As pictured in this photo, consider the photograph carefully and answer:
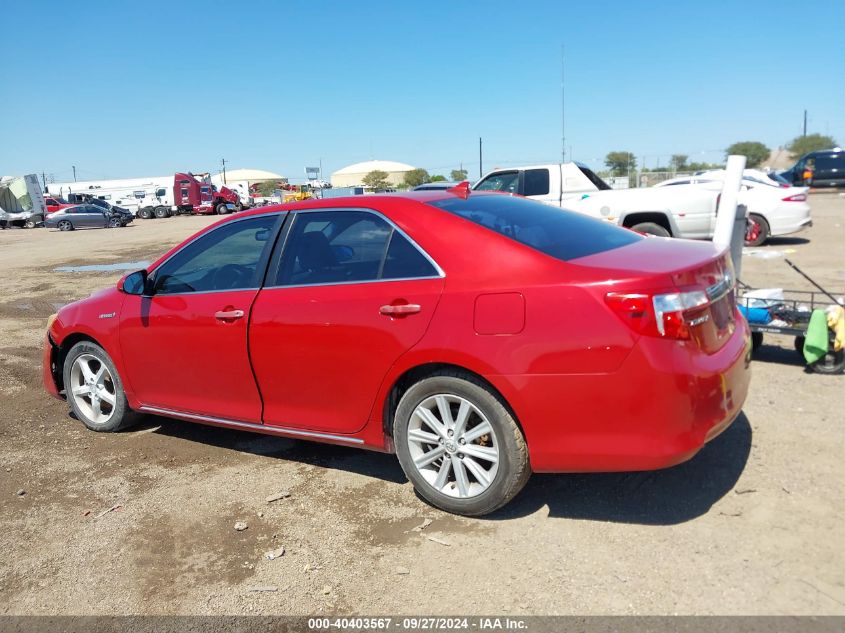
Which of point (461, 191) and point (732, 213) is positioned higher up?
point (461, 191)

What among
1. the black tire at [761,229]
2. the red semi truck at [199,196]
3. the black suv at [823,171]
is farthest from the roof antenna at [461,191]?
the red semi truck at [199,196]

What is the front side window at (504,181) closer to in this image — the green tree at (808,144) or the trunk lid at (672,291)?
the trunk lid at (672,291)

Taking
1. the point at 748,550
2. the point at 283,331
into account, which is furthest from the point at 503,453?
the point at 283,331

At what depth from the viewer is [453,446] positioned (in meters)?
3.54

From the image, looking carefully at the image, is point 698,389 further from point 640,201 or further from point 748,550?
point 640,201

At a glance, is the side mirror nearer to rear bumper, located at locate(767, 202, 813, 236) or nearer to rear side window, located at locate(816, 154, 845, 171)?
rear bumper, located at locate(767, 202, 813, 236)

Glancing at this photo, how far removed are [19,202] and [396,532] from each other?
47.1 m

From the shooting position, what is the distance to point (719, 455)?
4094 mm

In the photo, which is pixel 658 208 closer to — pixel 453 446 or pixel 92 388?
pixel 453 446

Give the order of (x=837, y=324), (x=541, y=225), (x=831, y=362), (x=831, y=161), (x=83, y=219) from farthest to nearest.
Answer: (x=83, y=219) < (x=831, y=161) < (x=831, y=362) < (x=837, y=324) < (x=541, y=225)

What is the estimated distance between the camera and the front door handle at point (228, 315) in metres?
4.14

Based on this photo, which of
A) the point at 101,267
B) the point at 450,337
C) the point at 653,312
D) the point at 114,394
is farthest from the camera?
the point at 101,267

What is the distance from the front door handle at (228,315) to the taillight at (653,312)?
2.19 m

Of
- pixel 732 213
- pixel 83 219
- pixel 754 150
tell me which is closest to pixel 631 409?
pixel 732 213
